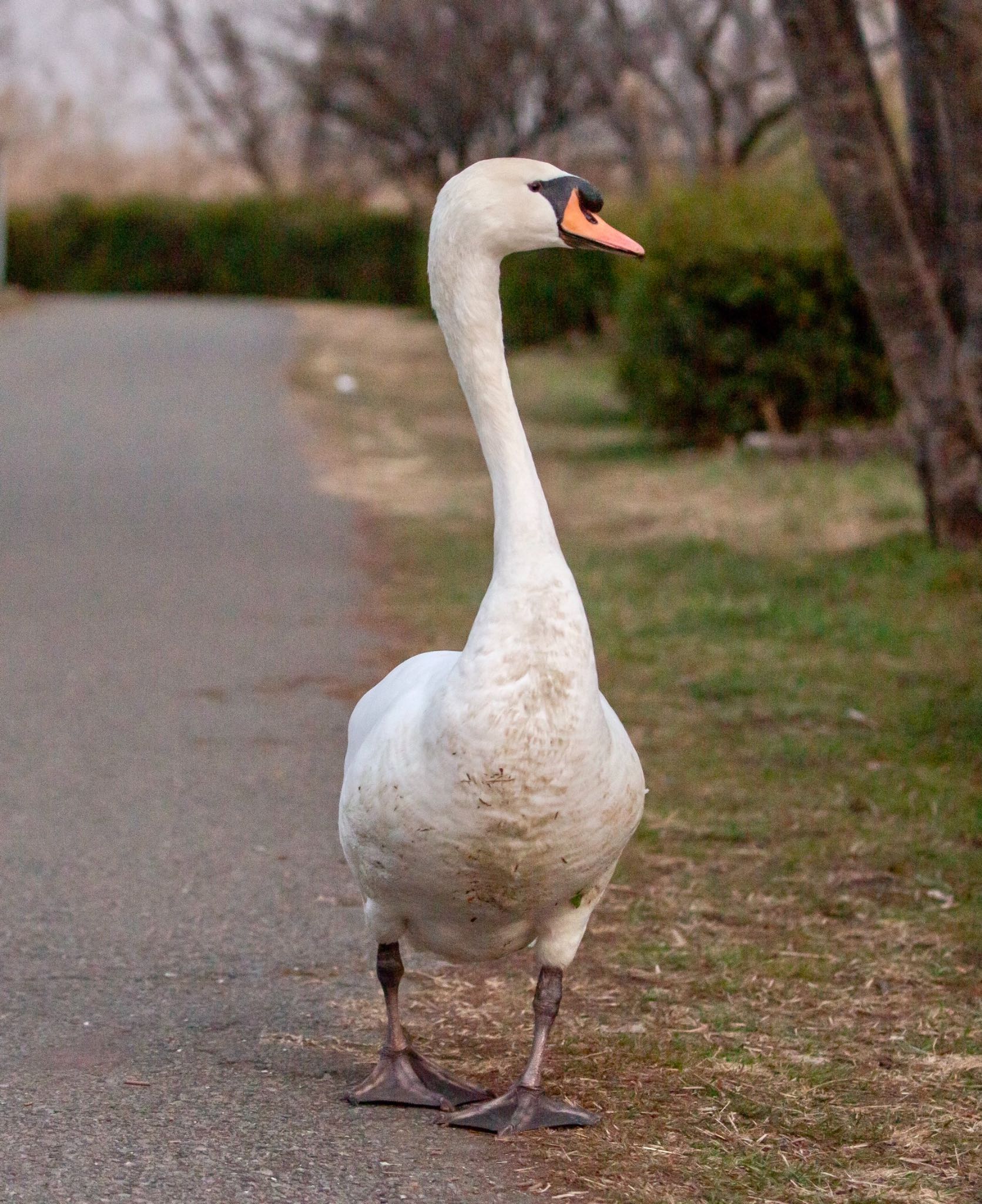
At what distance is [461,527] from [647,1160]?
26.0ft

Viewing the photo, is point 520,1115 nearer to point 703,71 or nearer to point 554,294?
point 703,71

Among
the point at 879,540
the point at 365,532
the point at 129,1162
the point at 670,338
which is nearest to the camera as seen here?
the point at 129,1162

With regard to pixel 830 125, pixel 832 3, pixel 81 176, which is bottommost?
pixel 81 176

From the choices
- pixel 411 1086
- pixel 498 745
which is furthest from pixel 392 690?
pixel 411 1086

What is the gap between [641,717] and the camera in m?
6.68

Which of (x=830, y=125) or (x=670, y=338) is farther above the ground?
(x=830, y=125)

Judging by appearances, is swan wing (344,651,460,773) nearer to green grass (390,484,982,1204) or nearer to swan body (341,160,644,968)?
swan body (341,160,644,968)

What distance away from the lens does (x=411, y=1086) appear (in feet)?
11.5

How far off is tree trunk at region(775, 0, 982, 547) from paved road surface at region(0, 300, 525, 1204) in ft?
10.5

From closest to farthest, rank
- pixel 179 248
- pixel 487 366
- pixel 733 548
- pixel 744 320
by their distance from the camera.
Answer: pixel 487 366
pixel 733 548
pixel 744 320
pixel 179 248

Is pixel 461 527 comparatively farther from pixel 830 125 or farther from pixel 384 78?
pixel 384 78

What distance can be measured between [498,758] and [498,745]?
0.08 ft

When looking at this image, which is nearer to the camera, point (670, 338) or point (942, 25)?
point (942, 25)

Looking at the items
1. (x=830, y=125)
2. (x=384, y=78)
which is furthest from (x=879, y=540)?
(x=384, y=78)
